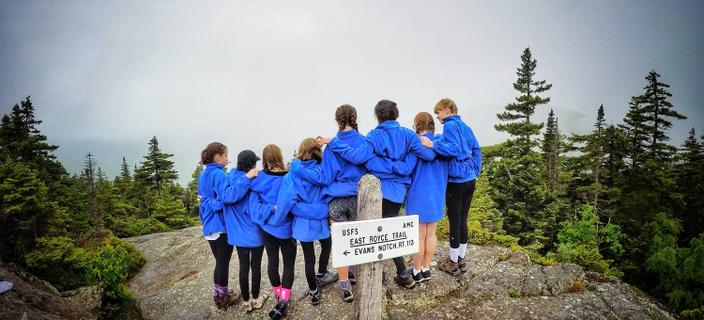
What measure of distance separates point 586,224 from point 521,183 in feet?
18.2

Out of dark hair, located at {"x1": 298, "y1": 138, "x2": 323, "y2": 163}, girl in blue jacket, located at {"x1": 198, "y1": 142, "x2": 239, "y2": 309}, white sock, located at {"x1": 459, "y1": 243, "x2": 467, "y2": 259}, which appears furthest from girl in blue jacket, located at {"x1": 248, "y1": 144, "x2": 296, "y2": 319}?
white sock, located at {"x1": 459, "y1": 243, "x2": 467, "y2": 259}

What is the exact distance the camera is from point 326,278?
552 cm

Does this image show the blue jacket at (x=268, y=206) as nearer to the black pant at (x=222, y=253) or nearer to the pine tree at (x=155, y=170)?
the black pant at (x=222, y=253)

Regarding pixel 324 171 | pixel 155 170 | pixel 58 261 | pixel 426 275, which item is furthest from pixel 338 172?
pixel 155 170

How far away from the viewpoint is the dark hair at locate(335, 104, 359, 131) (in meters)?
4.04

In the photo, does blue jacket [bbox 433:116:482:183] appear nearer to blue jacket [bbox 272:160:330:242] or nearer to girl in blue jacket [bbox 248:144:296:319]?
blue jacket [bbox 272:160:330:242]

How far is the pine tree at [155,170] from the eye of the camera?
113ft

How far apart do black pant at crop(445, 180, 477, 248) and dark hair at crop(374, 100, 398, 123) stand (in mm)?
1514

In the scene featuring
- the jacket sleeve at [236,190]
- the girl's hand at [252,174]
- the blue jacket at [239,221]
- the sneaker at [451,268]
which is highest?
the girl's hand at [252,174]

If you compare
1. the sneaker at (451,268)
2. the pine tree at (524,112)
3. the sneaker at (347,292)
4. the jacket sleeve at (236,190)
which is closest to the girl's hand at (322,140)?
the jacket sleeve at (236,190)

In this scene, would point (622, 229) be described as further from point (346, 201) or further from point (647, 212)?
point (346, 201)

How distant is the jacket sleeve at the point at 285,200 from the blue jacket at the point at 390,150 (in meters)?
0.84

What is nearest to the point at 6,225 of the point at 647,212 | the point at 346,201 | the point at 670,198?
the point at 346,201

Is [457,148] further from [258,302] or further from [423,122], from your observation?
[258,302]
